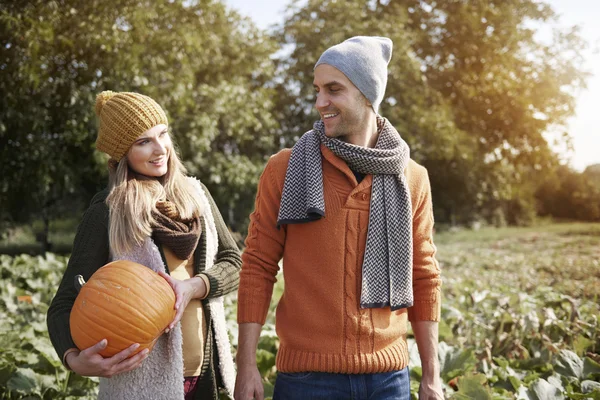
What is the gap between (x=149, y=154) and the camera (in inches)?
86.0

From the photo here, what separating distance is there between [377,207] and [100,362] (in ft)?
3.54

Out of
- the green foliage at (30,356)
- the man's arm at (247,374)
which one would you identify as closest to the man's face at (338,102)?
the man's arm at (247,374)

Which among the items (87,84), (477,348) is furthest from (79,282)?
Result: (87,84)

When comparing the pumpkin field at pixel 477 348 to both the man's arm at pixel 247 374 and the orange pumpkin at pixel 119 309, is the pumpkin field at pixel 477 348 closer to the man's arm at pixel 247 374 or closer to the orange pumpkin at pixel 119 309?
the man's arm at pixel 247 374

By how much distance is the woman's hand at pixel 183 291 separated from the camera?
80.9 inches

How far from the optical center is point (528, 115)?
1814cm

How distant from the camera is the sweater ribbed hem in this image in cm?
197

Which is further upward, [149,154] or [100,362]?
→ [149,154]

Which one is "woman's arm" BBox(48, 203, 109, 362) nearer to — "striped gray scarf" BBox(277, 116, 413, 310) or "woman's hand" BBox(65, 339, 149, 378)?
"woman's hand" BBox(65, 339, 149, 378)

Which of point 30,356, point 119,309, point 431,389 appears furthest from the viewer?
point 30,356

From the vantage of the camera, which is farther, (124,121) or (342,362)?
(124,121)

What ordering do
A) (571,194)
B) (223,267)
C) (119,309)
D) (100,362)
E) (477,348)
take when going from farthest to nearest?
(571,194) < (477,348) < (223,267) < (119,309) < (100,362)

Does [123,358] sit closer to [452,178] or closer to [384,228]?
[384,228]

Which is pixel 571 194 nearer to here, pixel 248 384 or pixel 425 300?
pixel 425 300
